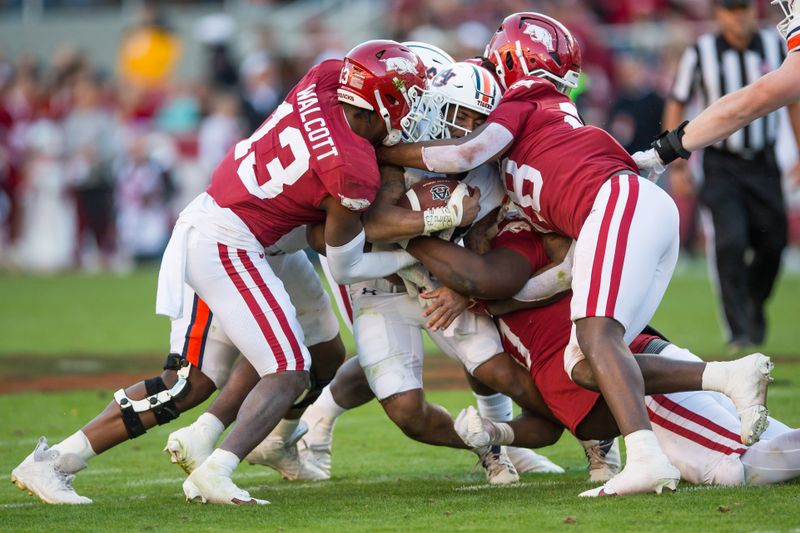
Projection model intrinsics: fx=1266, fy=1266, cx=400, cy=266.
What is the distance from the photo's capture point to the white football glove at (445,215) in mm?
4840

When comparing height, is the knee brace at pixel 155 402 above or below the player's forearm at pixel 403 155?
below

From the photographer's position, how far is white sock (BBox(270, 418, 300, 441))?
5.51 metres

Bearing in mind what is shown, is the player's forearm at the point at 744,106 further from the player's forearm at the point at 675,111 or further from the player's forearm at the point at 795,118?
the player's forearm at the point at 675,111

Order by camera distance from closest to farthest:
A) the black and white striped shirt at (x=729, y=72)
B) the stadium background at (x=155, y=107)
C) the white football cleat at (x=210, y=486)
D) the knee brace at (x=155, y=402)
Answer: the white football cleat at (x=210, y=486)
the knee brace at (x=155, y=402)
the black and white striped shirt at (x=729, y=72)
the stadium background at (x=155, y=107)

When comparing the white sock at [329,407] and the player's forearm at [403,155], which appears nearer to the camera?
the player's forearm at [403,155]

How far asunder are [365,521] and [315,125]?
4.94 feet

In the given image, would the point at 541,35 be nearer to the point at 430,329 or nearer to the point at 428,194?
the point at 428,194

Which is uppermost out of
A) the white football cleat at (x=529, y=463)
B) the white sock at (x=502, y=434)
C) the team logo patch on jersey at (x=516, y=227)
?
the team logo patch on jersey at (x=516, y=227)

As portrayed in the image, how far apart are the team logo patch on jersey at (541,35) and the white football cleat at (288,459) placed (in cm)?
196

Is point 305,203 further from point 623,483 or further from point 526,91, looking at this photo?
point 623,483

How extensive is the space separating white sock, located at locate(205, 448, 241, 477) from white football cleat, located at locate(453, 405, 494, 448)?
2.94 ft

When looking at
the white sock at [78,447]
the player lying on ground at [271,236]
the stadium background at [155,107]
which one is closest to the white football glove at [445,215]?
→ the player lying on ground at [271,236]

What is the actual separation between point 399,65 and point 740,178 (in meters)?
4.31

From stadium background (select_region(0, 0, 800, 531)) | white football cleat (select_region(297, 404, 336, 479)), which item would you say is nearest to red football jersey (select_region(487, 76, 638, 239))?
white football cleat (select_region(297, 404, 336, 479))
